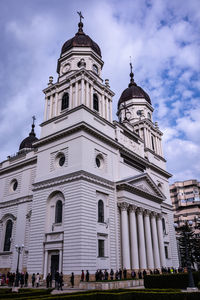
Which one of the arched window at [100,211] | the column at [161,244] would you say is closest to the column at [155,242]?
the column at [161,244]

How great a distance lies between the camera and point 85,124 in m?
30.5

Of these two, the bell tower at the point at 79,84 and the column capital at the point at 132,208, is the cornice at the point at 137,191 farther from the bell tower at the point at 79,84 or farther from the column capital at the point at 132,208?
the bell tower at the point at 79,84

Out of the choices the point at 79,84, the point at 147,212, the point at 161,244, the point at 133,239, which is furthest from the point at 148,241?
the point at 79,84

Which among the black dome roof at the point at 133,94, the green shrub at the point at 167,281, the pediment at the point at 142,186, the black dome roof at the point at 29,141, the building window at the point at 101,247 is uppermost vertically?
the black dome roof at the point at 133,94

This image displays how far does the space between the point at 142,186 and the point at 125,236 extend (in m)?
8.68

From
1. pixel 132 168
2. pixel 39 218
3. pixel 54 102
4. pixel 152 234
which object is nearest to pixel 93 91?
pixel 54 102

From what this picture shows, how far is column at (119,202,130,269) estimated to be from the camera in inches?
1176

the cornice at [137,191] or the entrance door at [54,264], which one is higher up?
the cornice at [137,191]

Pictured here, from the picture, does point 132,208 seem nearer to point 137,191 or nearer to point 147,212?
point 137,191

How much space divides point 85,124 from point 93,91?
7.99m

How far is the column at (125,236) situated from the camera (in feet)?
98.0

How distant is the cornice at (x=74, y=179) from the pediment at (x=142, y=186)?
66.6 inches

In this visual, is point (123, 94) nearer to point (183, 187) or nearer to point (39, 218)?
point (39, 218)

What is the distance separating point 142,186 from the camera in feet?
123
